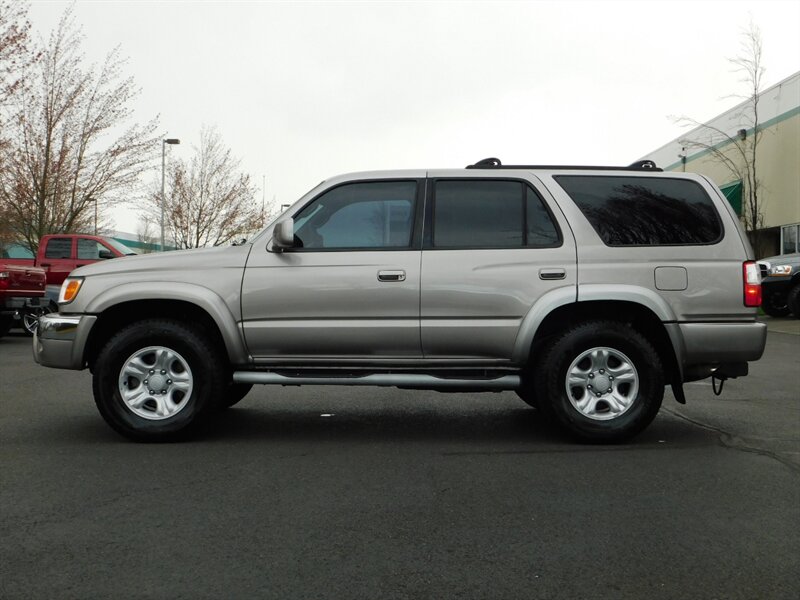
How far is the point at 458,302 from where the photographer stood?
622 centimetres

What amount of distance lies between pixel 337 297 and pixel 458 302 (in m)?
0.86

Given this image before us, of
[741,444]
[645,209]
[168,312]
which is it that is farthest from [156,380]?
[741,444]

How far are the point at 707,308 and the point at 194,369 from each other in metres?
3.67

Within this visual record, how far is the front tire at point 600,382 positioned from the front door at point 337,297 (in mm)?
1006

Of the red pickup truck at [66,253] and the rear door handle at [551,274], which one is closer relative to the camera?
the rear door handle at [551,274]

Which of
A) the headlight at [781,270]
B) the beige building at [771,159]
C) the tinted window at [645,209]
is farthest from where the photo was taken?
the beige building at [771,159]

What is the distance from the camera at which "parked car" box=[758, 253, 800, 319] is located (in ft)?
67.3

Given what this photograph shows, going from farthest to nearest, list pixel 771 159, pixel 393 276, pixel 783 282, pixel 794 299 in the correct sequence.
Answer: pixel 771 159
pixel 783 282
pixel 794 299
pixel 393 276

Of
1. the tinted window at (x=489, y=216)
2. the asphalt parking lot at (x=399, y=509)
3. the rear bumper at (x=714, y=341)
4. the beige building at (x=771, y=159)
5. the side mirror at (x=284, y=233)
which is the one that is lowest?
the asphalt parking lot at (x=399, y=509)

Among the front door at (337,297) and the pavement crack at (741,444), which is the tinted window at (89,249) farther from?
the pavement crack at (741,444)

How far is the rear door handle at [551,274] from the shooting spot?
6219mm

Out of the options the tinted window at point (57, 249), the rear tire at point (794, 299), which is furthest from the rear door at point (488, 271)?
the rear tire at point (794, 299)

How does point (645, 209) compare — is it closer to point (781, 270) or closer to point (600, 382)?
point (600, 382)

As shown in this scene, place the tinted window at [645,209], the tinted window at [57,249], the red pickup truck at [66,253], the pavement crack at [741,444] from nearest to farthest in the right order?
the pavement crack at [741,444] → the tinted window at [645,209] → the red pickup truck at [66,253] → the tinted window at [57,249]
